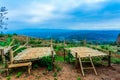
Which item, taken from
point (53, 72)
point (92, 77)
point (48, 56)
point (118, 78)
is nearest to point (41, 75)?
point (53, 72)

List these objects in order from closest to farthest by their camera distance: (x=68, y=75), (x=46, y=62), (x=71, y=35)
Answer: (x=68, y=75) < (x=46, y=62) < (x=71, y=35)

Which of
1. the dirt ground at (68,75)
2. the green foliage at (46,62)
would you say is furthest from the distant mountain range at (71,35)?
the green foliage at (46,62)

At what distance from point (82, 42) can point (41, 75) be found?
29.8ft

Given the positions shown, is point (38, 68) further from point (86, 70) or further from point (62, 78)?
point (86, 70)

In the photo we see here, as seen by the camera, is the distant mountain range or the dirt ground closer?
the dirt ground

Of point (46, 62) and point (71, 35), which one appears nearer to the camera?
point (46, 62)

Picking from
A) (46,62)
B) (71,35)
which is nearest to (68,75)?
(46,62)

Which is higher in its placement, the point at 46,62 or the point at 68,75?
the point at 46,62

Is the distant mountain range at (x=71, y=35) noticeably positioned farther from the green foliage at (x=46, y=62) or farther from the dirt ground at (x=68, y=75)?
the green foliage at (x=46, y=62)

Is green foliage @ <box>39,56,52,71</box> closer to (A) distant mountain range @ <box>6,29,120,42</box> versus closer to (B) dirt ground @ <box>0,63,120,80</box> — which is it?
(B) dirt ground @ <box>0,63,120,80</box>

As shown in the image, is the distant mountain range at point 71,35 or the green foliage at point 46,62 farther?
the distant mountain range at point 71,35

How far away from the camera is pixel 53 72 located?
382 inches

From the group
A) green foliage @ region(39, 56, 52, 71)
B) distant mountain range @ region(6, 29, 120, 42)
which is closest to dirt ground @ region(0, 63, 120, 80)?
green foliage @ region(39, 56, 52, 71)

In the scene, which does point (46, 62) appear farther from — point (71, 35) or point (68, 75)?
point (71, 35)
